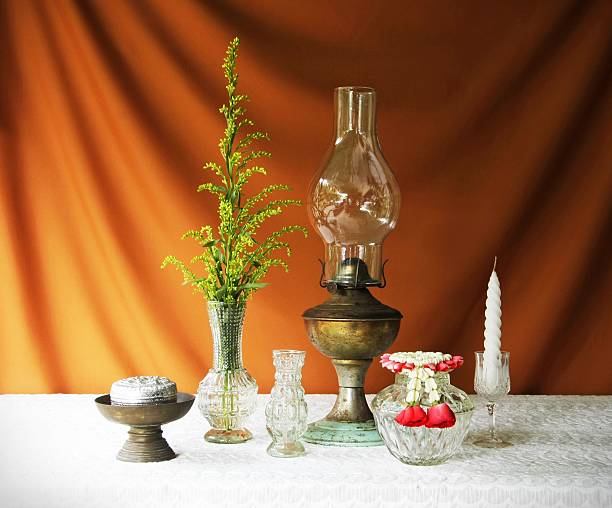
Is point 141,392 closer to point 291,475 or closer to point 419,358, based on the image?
point 291,475

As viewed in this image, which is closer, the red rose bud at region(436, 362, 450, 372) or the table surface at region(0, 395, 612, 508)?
the table surface at region(0, 395, 612, 508)

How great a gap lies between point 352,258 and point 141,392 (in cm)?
46

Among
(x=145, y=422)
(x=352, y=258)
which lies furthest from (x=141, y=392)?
(x=352, y=258)

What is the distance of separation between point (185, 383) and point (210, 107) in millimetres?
666

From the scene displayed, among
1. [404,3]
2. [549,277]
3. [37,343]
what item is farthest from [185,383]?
[404,3]

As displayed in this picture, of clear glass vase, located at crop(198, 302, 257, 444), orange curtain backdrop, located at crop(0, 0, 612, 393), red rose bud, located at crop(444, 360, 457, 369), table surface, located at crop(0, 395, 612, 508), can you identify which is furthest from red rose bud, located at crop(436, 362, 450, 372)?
orange curtain backdrop, located at crop(0, 0, 612, 393)

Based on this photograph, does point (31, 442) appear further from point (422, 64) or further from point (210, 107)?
point (422, 64)

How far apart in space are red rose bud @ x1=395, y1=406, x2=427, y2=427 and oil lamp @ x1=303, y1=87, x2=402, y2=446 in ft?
0.53

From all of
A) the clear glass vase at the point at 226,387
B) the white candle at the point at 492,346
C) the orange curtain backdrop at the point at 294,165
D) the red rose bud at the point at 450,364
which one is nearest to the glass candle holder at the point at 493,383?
the white candle at the point at 492,346

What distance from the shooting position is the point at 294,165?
77.9 inches

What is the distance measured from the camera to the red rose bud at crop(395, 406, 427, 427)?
3.95ft

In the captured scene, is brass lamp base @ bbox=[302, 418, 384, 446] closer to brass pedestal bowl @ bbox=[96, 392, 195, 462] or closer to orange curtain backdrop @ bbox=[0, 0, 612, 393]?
brass pedestal bowl @ bbox=[96, 392, 195, 462]

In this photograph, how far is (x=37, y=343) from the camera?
198cm

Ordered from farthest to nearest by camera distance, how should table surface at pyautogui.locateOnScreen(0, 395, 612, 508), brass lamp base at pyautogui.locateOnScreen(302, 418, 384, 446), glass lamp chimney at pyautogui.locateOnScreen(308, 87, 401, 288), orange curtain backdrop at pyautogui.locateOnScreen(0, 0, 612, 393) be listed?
1. orange curtain backdrop at pyautogui.locateOnScreen(0, 0, 612, 393)
2. glass lamp chimney at pyautogui.locateOnScreen(308, 87, 401, 288)
3. brass lamp base at pyautogui.locateOnScreen(302, 418, 384, 446)
4. table surface at pyautogui.locateOnScreen(0, 395, 612, 508)
